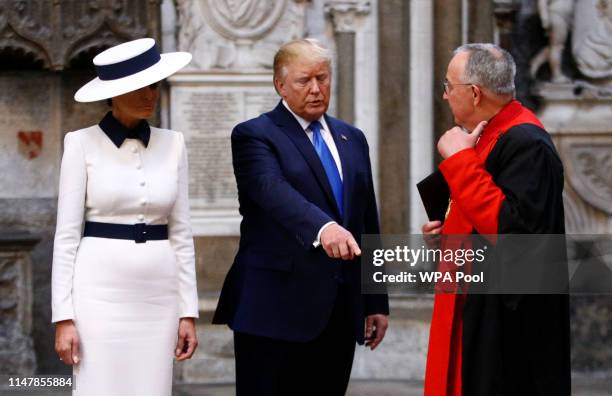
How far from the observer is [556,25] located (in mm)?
8164

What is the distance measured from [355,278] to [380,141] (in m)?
3.26

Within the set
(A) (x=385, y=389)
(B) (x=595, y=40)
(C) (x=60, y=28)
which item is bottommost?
(A) (x=385, y=389)

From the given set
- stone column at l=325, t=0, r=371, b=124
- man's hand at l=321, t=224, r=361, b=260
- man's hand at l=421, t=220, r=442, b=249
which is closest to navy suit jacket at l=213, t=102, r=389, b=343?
man's hand at l=321, t=224, r=361, b=260

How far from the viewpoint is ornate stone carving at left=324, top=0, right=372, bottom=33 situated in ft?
26.3

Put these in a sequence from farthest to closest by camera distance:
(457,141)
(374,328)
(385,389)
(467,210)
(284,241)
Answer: (385,389) < (374,328) < (284,241) < (457,141) < (467,210)

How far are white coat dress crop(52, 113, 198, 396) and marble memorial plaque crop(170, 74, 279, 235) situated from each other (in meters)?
3.19

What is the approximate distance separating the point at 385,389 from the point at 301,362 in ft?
9.09

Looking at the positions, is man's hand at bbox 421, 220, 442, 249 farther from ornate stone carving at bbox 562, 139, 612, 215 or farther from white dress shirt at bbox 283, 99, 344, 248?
ornate stone carving at bbox 562, 139, 612, 215

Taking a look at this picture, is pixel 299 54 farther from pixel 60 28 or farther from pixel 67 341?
pixel 60 28

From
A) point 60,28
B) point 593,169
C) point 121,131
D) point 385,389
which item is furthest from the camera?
point 593,169

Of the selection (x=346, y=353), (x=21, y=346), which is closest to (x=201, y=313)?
(x=21, y=346)

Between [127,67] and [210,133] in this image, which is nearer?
[127,67]

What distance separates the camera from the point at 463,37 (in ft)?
26.9

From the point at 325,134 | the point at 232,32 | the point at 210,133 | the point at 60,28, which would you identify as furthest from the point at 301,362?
the point at 60,28
